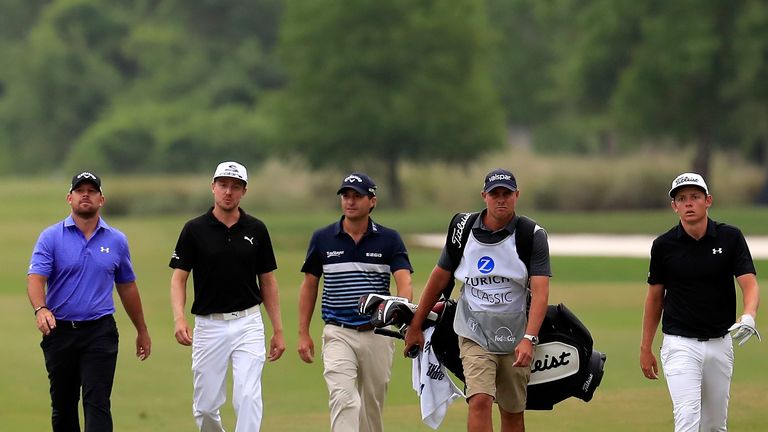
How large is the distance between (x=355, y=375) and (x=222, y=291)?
971 millimetres

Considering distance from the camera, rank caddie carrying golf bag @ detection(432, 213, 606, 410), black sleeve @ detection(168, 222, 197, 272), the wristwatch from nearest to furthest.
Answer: the wristwatch, caddie carrying golf bag @ detection(432, 213, 606, 410), black sleeve @ detection(168, 222, 197, 272)

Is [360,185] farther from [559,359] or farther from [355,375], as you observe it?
[559,359]

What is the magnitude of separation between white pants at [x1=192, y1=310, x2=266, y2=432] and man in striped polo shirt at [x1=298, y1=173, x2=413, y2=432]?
317 mm

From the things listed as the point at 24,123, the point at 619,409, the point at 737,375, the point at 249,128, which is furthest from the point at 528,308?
the point at 24,123

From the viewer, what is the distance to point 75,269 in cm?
959

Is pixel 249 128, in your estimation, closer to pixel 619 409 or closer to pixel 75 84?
pixel 75 84

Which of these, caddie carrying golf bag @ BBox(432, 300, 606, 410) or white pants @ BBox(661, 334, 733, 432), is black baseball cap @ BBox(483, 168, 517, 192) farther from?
white pants @ BBox(661, 334, 733, 432)

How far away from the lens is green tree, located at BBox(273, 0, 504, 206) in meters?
54.6

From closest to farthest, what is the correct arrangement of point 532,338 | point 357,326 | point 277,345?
point 532,338, point 357,326, point 277,345

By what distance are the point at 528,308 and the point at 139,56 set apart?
93044 mm

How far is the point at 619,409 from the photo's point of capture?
13016 mm

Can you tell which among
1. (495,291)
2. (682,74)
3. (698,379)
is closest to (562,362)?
(495,291)

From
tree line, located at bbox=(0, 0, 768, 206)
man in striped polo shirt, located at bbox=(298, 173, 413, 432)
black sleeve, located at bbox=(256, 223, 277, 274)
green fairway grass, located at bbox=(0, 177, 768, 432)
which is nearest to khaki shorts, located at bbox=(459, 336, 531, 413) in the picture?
man in striped polo shirt, located at bbox=(298, 173, 413, 432)

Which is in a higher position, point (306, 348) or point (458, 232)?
point (458, 232)
